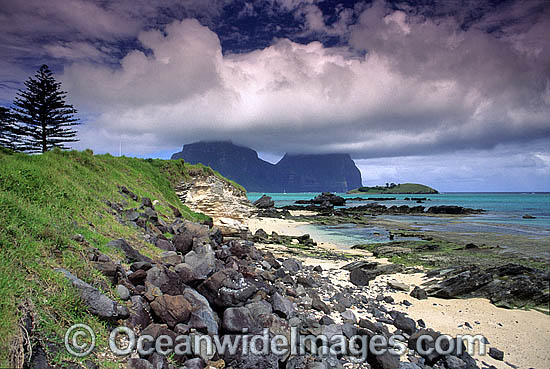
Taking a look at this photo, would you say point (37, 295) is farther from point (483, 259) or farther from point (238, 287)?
point (483, 259)

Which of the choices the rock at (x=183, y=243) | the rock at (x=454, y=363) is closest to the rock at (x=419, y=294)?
the rock at (x=454, y=363)

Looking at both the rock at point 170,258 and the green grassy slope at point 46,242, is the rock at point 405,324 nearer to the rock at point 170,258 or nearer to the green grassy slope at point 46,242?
the rock at point 170,258

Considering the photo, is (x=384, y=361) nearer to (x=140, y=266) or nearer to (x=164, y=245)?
(x=140, y=266)

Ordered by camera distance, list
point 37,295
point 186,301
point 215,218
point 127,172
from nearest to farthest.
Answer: point 37,295
point 186,301
point 127,172
point 215,218

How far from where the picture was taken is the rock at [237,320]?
18.5ft

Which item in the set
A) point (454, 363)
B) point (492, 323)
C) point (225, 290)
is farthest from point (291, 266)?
point (492, 323)

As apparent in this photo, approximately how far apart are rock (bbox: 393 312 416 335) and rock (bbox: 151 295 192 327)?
587 cm

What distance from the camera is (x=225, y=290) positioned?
21.0 feet

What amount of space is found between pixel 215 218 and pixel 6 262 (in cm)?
1844

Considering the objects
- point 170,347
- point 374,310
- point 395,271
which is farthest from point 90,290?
point 395,271

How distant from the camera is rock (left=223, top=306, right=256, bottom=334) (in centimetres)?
565

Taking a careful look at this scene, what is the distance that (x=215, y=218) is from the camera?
73.0 feet

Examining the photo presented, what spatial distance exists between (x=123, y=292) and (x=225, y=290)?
2174 millimetres

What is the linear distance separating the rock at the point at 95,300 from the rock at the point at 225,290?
2259 mm
